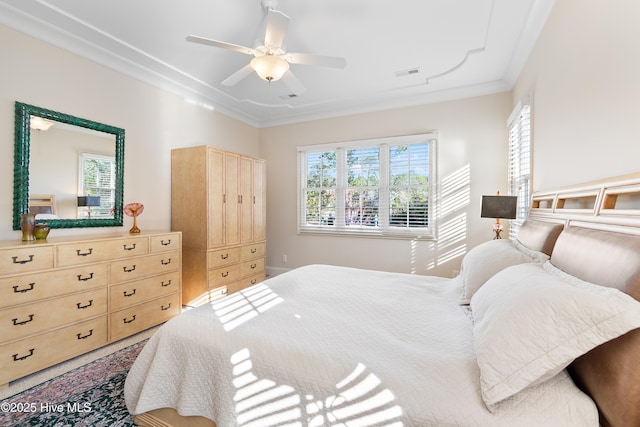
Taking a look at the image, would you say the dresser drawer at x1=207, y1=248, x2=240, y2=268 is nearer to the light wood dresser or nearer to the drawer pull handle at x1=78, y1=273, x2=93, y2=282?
the light wood dresser

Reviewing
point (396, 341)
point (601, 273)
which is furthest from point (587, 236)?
point (396, 341)

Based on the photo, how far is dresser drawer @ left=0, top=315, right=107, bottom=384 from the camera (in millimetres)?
1974

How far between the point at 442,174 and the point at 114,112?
4.06 m

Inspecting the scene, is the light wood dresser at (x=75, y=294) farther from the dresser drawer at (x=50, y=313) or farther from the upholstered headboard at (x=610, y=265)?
the upholstered headboard at (x=610, y=265)

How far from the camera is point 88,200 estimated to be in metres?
2.88

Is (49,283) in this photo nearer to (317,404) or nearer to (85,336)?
(85,336)

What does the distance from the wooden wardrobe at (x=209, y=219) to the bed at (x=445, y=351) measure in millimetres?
1990

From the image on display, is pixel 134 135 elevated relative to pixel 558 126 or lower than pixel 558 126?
elevated

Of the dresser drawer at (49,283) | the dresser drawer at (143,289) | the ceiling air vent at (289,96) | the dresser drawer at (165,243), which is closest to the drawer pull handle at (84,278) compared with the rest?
the dresser drawer at (49,283)

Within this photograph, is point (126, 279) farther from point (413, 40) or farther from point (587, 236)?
point (413, 40)

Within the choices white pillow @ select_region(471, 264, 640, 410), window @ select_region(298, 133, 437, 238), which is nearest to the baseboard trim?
window @ select_region(298, 133, 437, 238)

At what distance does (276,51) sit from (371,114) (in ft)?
7.88

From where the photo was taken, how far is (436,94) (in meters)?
3.93

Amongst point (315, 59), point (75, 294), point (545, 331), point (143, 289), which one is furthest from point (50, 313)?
point (545, 331)
